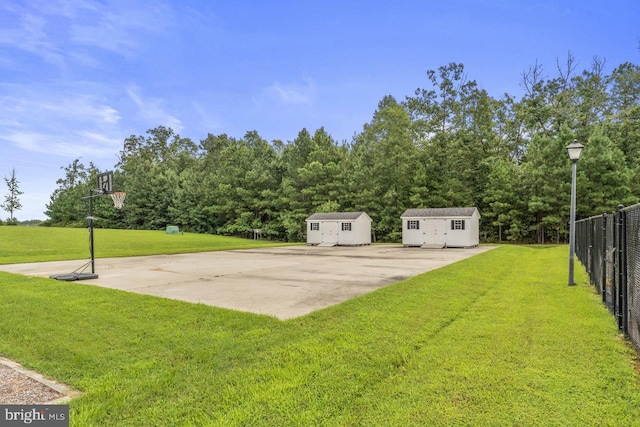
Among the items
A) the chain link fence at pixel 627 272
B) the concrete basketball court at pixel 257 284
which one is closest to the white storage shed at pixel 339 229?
the concrete basketball court at pixel 257 284

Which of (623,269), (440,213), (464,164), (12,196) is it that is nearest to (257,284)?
(623,269)

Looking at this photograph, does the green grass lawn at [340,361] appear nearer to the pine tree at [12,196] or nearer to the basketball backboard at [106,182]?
the basketball backboard at [106,182]

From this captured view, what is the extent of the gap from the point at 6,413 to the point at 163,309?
2.85 metres

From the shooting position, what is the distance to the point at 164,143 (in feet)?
226

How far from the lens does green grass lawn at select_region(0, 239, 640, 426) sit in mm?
2586

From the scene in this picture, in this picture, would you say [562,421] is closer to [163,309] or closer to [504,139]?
[163,309]

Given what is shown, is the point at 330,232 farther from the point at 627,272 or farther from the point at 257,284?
the point at 627,272

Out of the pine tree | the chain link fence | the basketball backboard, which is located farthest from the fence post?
the pine tree

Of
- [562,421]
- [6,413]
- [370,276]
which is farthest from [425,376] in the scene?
[370,276]

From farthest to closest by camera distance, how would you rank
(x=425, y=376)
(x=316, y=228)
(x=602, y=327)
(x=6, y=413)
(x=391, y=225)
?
(x=391, y=225) → (x=316, y=228) → (x=602, y=327) → (x=425, y=376) → (x=6, y=413)

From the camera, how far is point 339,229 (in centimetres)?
2575

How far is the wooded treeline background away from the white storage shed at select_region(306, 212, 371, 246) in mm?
4260

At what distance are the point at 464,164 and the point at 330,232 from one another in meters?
13.8

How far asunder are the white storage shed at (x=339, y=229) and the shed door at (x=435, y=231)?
4.80 m
